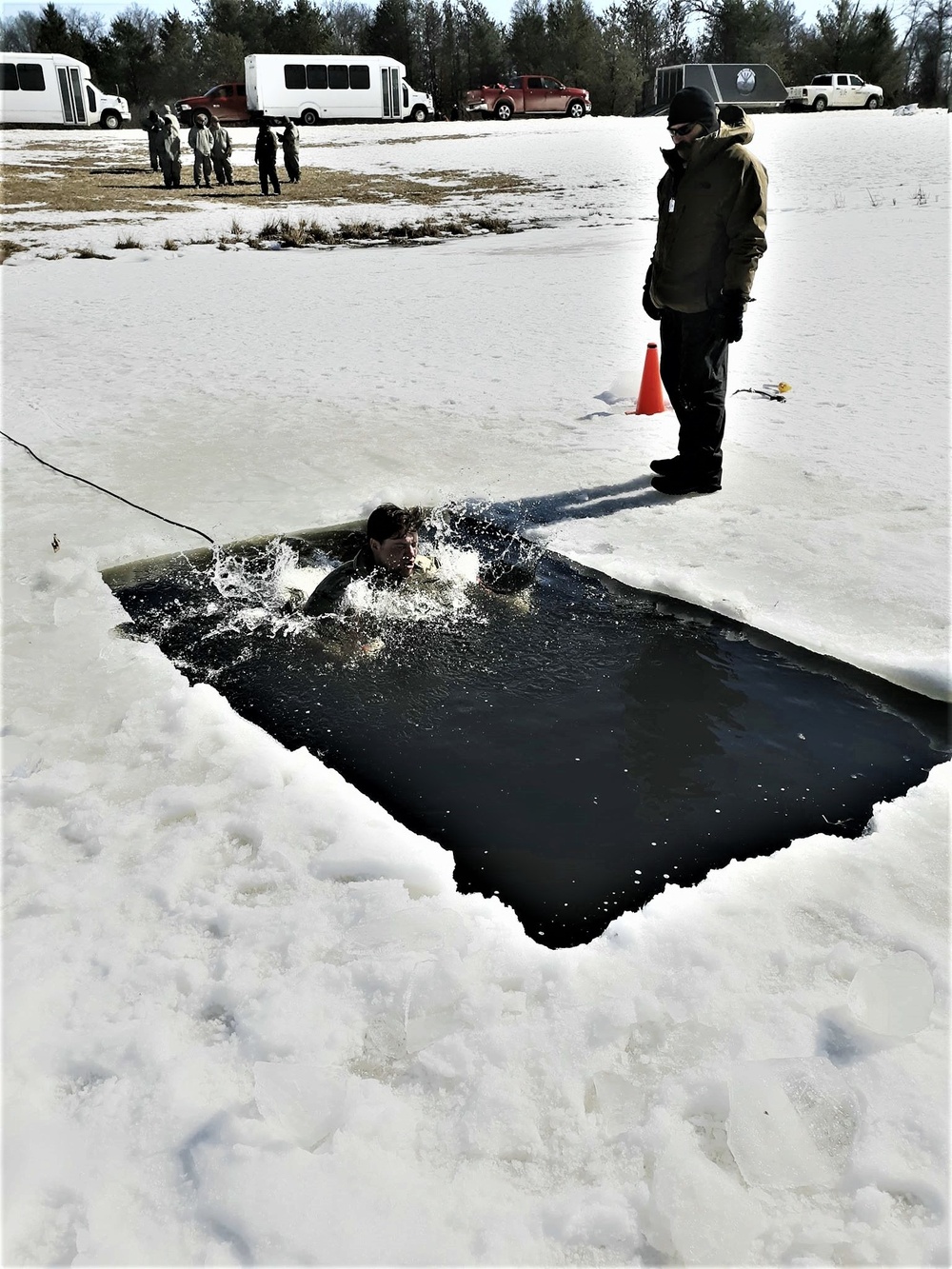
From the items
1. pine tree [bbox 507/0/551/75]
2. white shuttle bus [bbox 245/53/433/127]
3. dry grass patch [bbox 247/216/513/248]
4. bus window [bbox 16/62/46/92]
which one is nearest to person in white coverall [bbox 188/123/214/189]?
dry grass patch [bbox 247/216/513/248]

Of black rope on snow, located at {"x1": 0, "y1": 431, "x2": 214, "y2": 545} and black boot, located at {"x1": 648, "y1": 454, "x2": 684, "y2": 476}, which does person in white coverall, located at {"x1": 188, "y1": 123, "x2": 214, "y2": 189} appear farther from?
black boot, located at {"x1": 648, "y1": 454, "x2": 684, "y2": 476}

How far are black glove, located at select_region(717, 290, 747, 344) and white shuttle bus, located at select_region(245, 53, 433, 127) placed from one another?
31702 millimetres

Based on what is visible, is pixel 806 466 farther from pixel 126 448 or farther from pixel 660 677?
pixel 126 448

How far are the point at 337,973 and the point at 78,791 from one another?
1151mm

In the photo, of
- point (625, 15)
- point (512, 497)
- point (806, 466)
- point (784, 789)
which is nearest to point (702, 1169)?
point (784, 789)

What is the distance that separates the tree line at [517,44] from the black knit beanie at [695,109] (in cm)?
4848

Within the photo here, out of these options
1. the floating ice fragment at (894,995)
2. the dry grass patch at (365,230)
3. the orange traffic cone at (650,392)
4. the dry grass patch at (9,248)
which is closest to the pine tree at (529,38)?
the dry grass patch at (365,230)

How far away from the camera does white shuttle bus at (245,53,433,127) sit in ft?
105

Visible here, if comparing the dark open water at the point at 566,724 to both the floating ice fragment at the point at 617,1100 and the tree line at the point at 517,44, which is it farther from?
the tree line at the point at 517,44

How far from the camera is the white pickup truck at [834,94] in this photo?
1431 inches

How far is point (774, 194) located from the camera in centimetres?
1828

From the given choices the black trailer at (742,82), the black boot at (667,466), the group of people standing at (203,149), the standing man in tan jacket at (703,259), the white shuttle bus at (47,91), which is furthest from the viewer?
the black trailer at (742,82)

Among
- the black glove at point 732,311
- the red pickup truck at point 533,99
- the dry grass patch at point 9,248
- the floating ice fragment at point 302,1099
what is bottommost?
the floating ice fragment at point 302,1099

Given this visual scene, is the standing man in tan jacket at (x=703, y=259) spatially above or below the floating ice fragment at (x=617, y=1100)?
above
